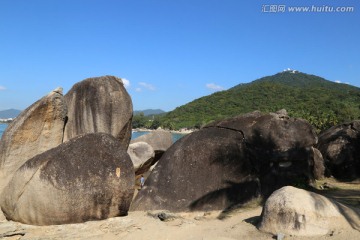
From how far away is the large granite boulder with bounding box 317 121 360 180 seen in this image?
1587cm

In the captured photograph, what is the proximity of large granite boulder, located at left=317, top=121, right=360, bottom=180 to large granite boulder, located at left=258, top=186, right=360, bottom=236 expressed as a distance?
29.7 ft

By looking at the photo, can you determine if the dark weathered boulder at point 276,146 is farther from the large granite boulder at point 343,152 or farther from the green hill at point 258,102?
the green hill at point 258,102

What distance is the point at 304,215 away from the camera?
7.11 m

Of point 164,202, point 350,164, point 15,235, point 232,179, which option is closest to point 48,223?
point 15,235

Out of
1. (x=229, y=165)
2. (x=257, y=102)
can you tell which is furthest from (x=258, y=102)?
(x=229, y=165)

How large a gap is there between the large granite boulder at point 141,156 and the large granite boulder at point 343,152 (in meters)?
7.85

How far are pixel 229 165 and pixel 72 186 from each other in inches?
168

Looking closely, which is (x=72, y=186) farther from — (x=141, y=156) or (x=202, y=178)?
(x=141, y=156)

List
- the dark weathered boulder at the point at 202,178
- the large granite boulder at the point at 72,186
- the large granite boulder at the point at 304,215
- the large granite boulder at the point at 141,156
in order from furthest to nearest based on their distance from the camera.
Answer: the large granite boulder at the point at 141,156 → the dark weathered boulder at the point at 202,178 → the large granite boulder at the point at 72,186 → the large granite boulder at the point at 304,215

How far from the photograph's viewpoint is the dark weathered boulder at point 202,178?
10.1 metres

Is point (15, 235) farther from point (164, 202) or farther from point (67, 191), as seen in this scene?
point (164, 202)

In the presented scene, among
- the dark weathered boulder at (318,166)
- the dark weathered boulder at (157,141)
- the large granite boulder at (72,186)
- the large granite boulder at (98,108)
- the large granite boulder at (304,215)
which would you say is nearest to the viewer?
the large granite boulder at (304,215)

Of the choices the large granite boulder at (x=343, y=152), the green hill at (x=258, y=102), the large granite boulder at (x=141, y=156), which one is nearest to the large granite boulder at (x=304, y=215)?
the large granite boulder at (x=343, y=152)

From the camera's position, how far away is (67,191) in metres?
8.54
